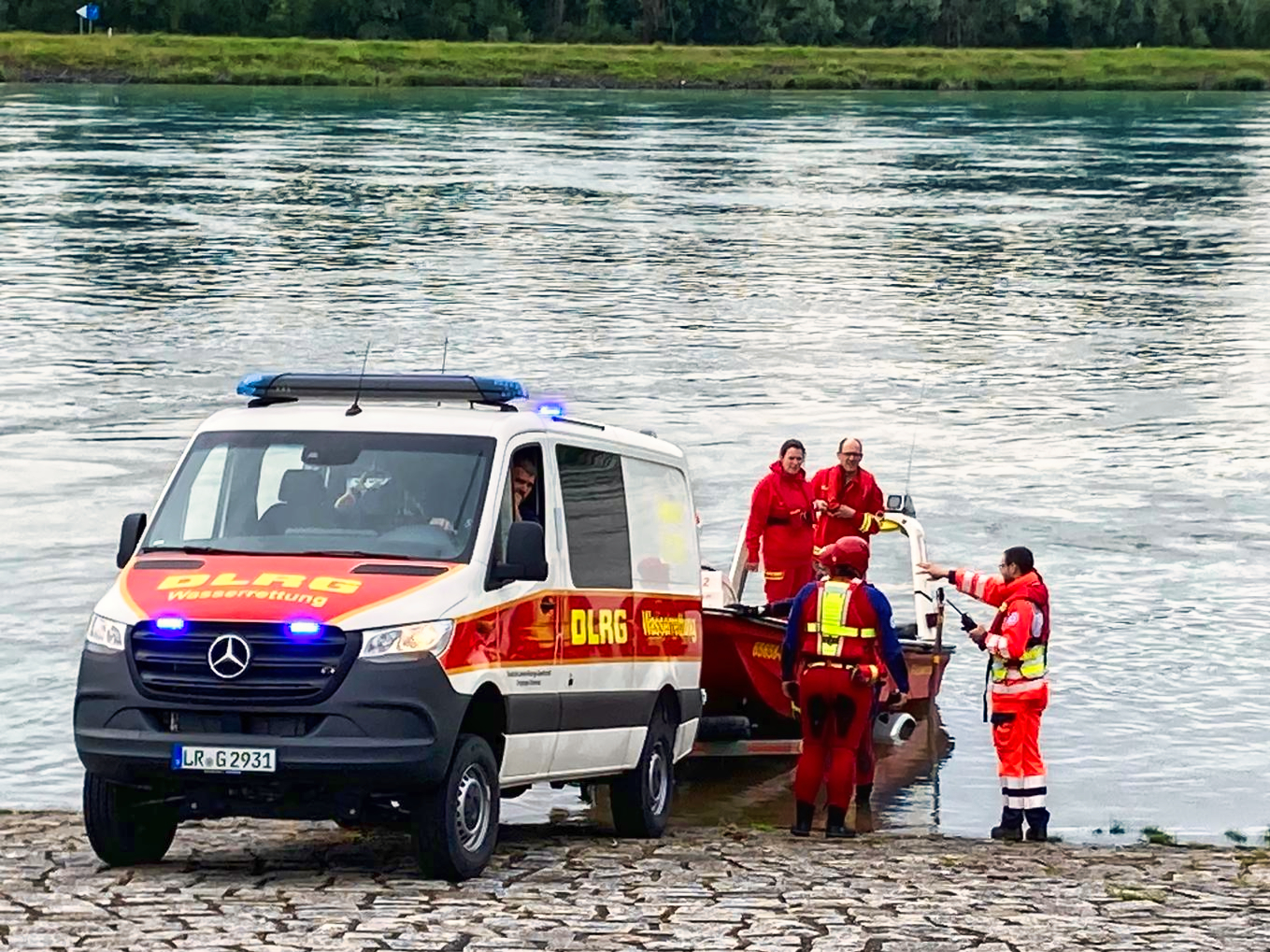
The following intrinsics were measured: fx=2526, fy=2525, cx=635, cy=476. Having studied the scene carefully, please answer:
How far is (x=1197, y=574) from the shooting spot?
23422mm

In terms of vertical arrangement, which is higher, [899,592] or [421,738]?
[421,738]

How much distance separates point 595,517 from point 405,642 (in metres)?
2.07

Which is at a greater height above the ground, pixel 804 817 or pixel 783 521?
pixel 783 521

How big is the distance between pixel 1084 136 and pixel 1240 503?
64333 mm

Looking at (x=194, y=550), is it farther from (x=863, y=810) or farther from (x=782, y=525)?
(x=782, y=525)

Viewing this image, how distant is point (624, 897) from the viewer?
33.3 ft

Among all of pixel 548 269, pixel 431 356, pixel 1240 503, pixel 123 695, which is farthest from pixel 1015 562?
pixel 548 269

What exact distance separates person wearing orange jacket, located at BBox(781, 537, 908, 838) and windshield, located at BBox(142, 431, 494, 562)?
100 inches

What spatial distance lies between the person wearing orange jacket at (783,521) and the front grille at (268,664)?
26.1 feet

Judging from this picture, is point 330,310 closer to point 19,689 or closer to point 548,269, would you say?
point 548,269

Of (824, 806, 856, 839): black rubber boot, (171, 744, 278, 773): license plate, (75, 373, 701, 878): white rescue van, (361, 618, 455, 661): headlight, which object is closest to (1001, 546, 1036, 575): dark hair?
(824, 806, 856, 839): black rubber boot

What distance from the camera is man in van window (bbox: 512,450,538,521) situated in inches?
441

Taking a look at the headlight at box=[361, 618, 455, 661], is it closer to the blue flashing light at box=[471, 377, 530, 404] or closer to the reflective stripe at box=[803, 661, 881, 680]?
the blue flashing light at box=[471, 377, 530, 404]

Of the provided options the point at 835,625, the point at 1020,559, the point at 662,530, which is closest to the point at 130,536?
the point at 662,530
